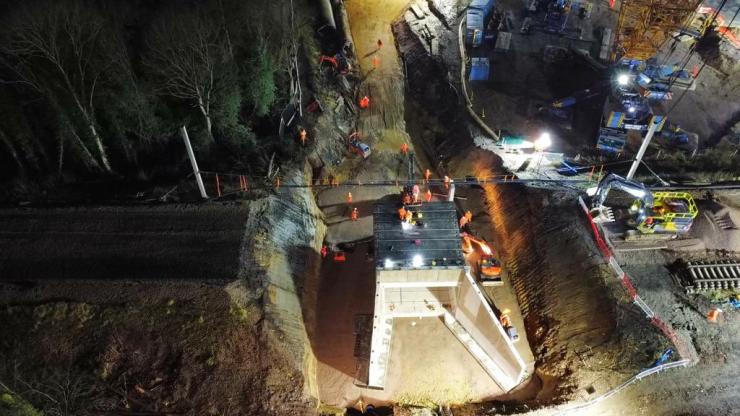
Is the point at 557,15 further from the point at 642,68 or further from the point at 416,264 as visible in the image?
the point at 416,264

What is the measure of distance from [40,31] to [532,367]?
28.6m

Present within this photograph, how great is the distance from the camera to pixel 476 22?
41.0 meters

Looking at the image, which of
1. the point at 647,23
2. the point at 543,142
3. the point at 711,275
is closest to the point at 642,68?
the point at 647,23

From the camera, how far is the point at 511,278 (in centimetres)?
2847

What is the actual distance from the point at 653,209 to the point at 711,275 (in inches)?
170

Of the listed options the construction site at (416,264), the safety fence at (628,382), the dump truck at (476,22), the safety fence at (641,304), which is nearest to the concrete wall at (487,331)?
the construction site at (416,264)

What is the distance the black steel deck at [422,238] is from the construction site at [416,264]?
0.11 metres

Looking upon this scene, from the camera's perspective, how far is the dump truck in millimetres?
40688

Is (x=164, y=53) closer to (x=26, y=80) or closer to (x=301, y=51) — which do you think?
(x=26, y=80)

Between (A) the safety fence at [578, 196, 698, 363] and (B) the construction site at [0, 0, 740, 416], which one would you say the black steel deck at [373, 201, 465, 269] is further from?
(A) the safety fence at [578, 196, 698, 363]

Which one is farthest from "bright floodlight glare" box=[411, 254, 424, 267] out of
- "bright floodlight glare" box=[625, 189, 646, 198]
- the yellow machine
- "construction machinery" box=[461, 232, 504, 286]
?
the yellow machine

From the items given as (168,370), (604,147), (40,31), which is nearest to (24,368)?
(168,370)

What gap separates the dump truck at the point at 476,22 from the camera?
4069 centimetres

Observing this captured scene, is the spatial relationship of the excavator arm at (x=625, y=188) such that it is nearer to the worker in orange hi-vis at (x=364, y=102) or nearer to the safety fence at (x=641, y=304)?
the safety fence at (x=641, y=304)
